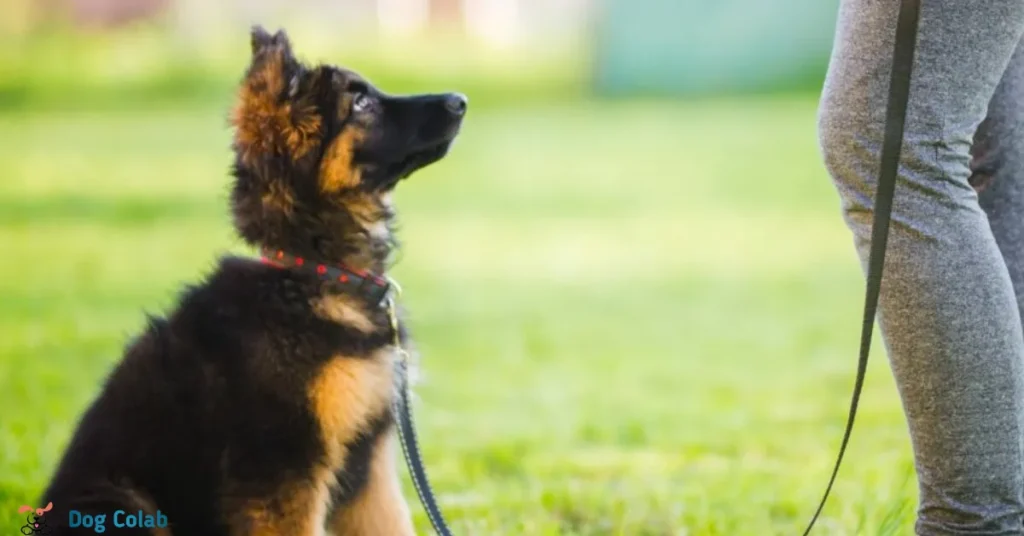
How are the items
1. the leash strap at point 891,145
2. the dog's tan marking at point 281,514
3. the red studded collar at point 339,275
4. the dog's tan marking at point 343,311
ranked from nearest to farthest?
the leash strap at point 891,145
the dog's tan marking at point 281,514
the dog's tan marking at point 343,311
the red studded collar at point 339,275

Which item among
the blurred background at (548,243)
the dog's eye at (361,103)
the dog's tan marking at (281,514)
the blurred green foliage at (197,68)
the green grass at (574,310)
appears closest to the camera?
the dog's tan marking at (281,514)

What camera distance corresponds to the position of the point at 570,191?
13.4 metres

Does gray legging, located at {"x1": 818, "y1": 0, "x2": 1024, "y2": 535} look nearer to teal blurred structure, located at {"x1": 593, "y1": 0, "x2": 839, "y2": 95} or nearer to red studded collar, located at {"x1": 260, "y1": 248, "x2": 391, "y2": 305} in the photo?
red studded collar, located at {"x1": 260, "y1": 248, "x2": 391, "y2": 305}

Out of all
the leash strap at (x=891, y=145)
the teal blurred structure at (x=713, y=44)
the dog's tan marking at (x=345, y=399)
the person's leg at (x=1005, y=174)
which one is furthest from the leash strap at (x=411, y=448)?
the teal blurred structure at (x=713, y=44)

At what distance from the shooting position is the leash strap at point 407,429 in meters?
3.27

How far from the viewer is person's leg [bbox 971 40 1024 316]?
300cm

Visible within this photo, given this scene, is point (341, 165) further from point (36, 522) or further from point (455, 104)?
point (36, 522)

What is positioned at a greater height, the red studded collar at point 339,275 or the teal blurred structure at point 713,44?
the teal blurred structure at point 713,44

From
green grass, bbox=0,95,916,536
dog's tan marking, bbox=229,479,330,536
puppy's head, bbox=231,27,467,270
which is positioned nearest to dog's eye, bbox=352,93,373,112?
puppy's head, bbox=231,27,467,270

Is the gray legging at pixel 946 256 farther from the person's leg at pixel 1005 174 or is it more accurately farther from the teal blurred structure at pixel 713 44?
the teal blurred structure at pixel 713 44

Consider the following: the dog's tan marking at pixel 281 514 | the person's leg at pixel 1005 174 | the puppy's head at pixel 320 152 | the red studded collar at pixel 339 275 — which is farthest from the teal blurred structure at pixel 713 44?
the dog's tan marking at pixel 281 514

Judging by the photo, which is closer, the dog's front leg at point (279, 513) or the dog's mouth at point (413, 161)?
the dog's front leg at point (279, 513)

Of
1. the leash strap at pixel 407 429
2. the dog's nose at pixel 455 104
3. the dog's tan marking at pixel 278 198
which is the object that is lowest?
the leash strap at pixel 407 429

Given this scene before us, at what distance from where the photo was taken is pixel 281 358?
3.07 meters
